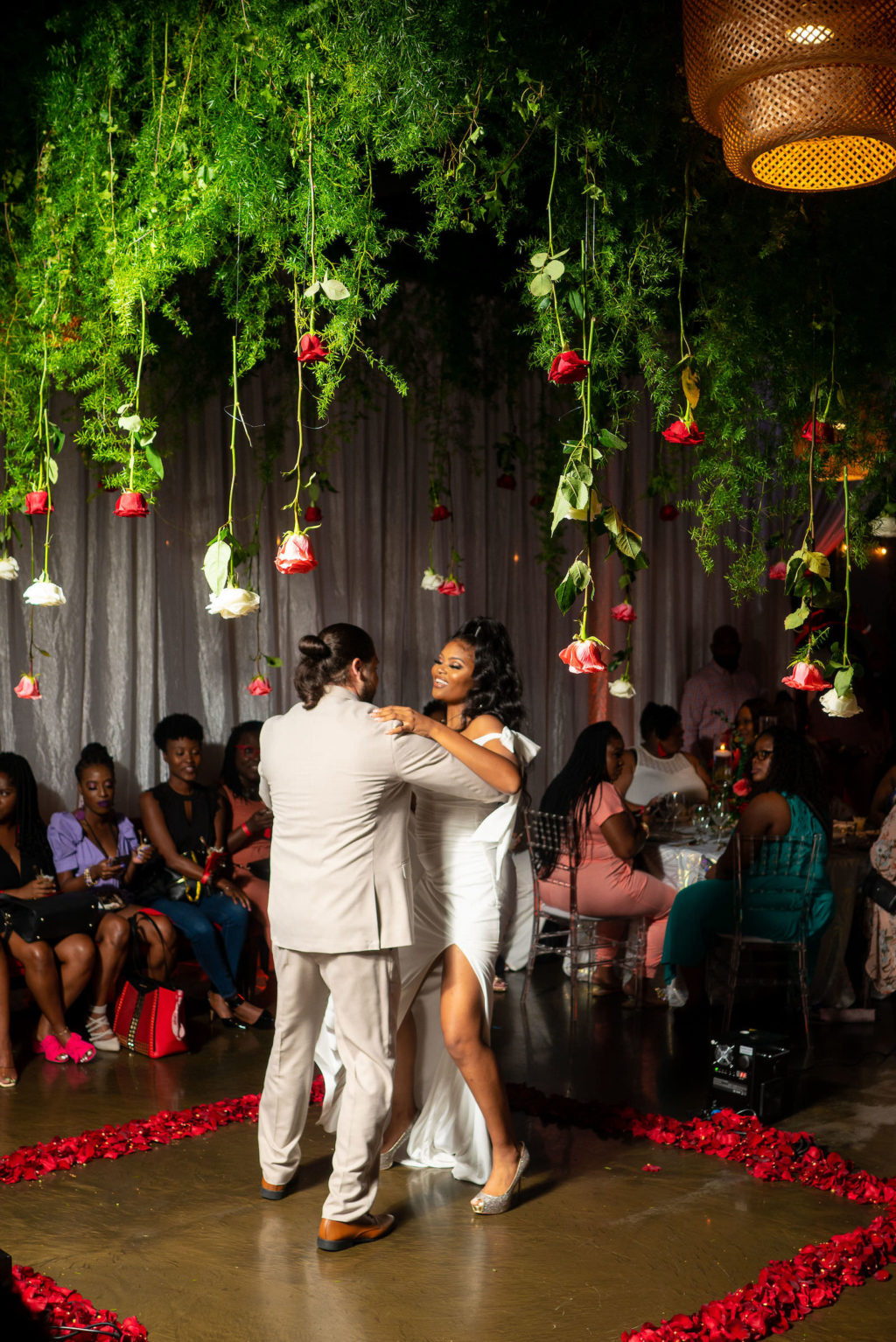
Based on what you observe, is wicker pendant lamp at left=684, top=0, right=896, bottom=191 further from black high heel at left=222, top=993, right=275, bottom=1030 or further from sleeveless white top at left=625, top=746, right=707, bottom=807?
sleeveless white top at left=625, top=746, right=707, bottom=807

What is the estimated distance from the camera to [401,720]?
10.7 ft

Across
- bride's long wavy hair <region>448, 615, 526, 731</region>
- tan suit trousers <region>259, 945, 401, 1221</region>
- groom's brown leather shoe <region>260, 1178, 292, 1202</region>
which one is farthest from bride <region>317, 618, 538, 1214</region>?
groom's brown leather shoe <region>260, 1178, 292, 1202</region>

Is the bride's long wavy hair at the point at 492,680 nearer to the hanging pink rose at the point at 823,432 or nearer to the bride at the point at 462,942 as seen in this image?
the bride at the point at 462,942

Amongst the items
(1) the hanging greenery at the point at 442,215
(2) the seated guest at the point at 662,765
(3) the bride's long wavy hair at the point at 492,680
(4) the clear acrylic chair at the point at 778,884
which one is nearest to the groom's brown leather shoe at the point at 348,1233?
(3) the bride's long wavy hair at the point at 492,680

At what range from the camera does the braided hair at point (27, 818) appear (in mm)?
5289

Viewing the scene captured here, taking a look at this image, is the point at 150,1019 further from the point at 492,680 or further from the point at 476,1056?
the point at 492,680

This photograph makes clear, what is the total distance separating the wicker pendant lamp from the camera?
2.26 meters

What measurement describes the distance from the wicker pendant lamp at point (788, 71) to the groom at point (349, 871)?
5.06ft

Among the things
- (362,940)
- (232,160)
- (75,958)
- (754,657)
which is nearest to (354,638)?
(362,940)

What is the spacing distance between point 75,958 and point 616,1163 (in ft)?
7.56

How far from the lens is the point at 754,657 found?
9.48 metres

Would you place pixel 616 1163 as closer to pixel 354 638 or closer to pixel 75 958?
pixel 354 638

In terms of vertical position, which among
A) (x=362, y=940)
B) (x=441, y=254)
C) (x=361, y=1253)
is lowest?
(x=361, y=1253)

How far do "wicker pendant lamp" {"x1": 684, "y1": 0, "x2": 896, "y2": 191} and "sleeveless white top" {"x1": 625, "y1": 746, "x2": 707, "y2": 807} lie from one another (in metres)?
4.73
